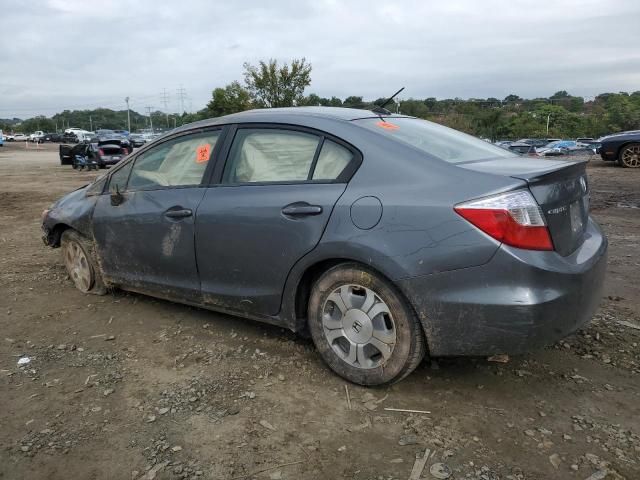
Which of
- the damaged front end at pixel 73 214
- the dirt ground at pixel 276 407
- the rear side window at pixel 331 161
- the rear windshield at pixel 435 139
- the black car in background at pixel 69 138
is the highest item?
the black car in background at pixel 69 138

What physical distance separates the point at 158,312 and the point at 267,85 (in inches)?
1146

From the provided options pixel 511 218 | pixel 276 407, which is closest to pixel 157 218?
pixel 276 407

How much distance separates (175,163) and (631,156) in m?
15.2

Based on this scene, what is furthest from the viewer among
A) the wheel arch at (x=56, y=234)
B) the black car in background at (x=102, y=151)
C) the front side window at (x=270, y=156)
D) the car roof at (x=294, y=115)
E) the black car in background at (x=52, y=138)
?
the black car in background at (x=52, y=138)

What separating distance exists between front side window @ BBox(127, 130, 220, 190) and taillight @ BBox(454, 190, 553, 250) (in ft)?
6.27

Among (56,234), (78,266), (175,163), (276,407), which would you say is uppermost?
(175,163)

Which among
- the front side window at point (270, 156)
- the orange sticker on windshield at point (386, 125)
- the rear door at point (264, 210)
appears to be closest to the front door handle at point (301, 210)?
the rear door at point (264, 210)

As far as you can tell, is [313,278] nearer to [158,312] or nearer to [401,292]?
[401,292]

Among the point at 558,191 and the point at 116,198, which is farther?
the point at 116,198

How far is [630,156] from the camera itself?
15320 mm

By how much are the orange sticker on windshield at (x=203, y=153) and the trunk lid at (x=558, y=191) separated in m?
1.75

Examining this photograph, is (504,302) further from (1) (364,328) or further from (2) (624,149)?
(2) (624,149)

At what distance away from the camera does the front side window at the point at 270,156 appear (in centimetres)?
324

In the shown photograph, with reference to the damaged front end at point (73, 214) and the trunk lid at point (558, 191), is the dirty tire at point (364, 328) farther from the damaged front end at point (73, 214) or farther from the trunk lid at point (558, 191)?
the damaged front end at point (73, 214)
